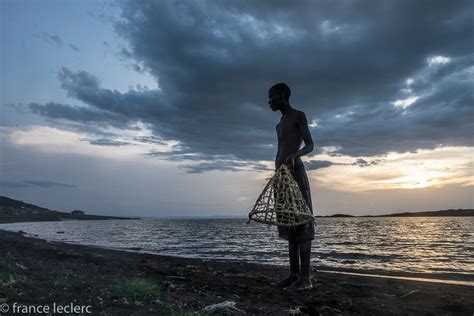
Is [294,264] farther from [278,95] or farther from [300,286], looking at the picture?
[278,95]

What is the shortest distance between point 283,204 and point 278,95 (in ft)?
7.62

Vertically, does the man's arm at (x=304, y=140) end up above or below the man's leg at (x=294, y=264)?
above

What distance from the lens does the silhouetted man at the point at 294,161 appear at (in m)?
6.38

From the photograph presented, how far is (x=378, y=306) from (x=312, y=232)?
1.60m

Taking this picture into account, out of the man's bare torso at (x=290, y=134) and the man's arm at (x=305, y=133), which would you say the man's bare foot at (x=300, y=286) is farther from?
the man's arm at (x=305, y=133)

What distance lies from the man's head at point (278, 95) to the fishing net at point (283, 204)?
4.66ft

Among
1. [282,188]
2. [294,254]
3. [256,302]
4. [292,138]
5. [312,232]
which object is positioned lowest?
[256,302]

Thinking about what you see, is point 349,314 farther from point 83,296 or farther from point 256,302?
point 83,296

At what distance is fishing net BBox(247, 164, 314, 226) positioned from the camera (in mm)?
5508

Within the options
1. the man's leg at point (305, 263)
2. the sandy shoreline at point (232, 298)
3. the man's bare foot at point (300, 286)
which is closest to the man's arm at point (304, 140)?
the man's leg at point (305, 263)

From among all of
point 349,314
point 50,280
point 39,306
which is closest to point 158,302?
point 39,306

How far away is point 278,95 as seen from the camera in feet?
22.5

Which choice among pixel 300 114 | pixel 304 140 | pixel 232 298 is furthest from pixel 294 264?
pixel 300 114

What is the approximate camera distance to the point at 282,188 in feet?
19.0
